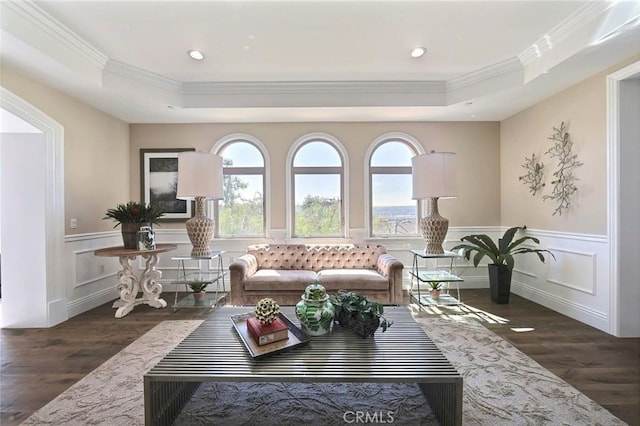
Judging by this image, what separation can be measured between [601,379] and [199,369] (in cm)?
279

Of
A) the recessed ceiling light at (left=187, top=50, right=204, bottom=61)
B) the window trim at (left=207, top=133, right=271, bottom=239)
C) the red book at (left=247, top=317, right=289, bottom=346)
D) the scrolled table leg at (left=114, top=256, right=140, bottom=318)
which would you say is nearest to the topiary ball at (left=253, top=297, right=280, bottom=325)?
the red book at (left=247, top=317, right=289, bottom=346)

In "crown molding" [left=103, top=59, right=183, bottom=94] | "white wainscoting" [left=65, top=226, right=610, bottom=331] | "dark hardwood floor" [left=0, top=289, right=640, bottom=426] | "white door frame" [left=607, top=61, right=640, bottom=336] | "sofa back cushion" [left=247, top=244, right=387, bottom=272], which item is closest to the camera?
"dark hardwood floor" [left=0, top=289, right=640, bottom=426]

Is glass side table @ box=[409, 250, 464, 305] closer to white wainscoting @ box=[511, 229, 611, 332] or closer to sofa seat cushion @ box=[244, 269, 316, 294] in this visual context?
white wainscoting @ box=[511, 229, 611, 332]

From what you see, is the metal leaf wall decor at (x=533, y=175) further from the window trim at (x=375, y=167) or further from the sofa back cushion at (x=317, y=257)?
the sofa back cushion at (x=317, y=257)

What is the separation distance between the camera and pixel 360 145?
4.71 m

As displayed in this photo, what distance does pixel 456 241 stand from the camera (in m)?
4.76

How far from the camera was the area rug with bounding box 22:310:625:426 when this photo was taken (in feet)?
5.88

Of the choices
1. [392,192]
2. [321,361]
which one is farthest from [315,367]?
[392,192]

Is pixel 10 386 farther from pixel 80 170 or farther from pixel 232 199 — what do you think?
pixel 232 199

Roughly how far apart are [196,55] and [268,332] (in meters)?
2.94

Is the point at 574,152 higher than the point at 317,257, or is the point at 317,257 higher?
the point at 574,152

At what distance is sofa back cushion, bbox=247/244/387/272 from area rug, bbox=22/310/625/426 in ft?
5.85

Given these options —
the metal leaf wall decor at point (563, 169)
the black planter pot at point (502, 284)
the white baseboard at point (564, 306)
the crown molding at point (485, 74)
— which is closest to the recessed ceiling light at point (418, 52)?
the crown molding at point (485, 74)

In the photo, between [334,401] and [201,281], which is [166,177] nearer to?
[201,281]
